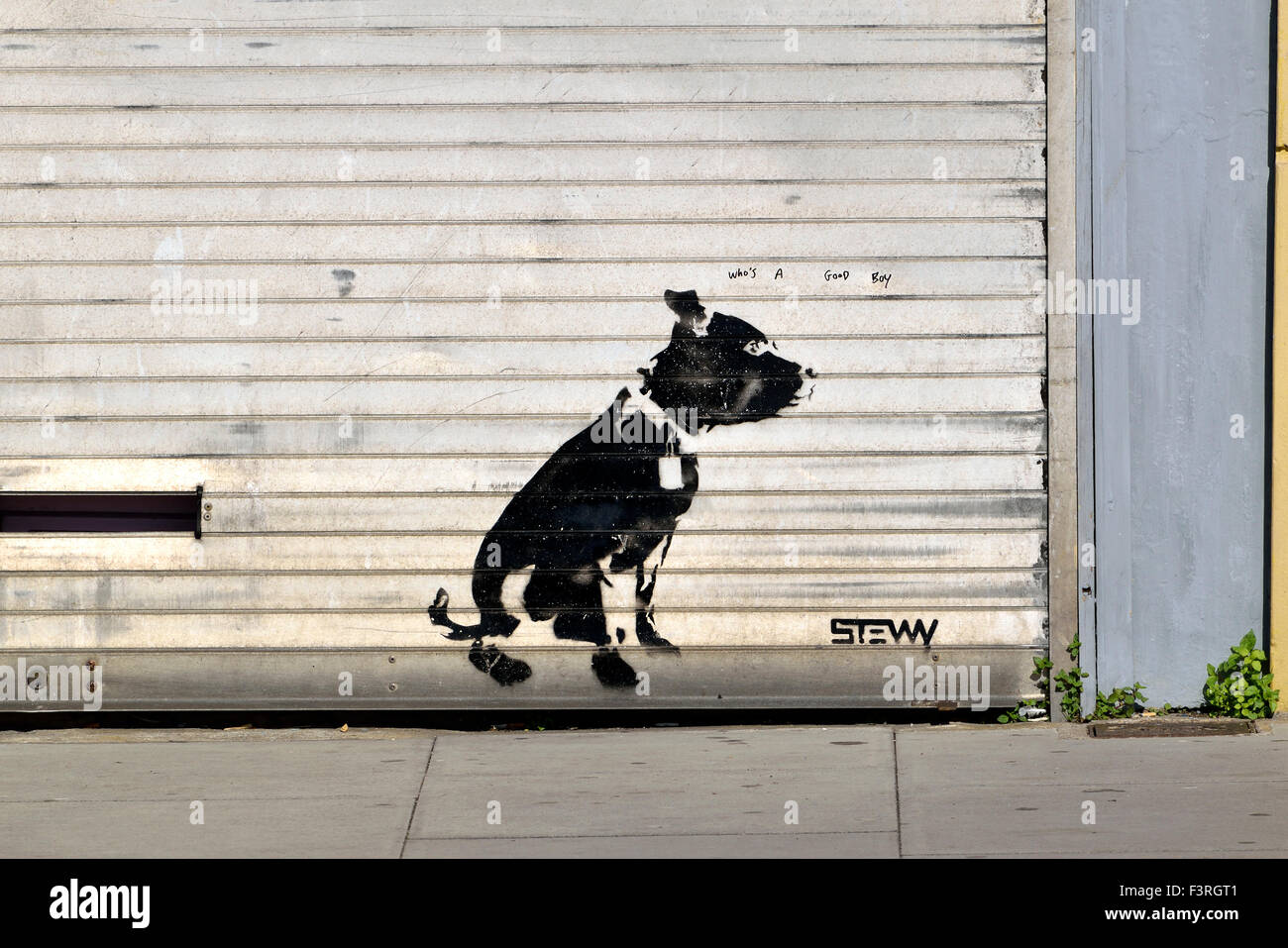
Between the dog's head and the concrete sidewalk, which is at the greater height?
the dog's head

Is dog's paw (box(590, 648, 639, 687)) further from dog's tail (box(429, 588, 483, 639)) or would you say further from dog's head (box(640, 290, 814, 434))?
dog's head (box(640, 290, 814, 434))

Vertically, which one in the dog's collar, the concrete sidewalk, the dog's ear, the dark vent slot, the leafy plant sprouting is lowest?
the concrete sidewalk

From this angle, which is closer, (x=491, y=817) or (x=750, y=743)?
(x=491, y=817)

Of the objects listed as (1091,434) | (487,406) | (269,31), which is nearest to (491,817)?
(487,406)

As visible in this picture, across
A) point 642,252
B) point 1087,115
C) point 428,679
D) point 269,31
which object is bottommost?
point 428,679

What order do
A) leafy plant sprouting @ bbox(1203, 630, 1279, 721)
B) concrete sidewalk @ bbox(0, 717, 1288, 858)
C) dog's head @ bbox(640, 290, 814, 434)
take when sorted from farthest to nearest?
dog's head @ bbox(640, 290, 814, 434) < leafy plant sprouting @ bbox(1203, 630, 1279, 721) < concrete sidewalk @ bbox(0, 717, 1288, 858)

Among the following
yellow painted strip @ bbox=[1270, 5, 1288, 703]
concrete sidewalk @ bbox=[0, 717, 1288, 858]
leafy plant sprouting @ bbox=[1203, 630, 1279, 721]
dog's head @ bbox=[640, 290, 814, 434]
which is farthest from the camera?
dog's head @ bbox=[640, 290, 814, 434]

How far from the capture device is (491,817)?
5523 millimetres

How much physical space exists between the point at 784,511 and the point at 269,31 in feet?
10.8

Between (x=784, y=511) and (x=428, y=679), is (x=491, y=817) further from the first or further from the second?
(x=784, y=511)

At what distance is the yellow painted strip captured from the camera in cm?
650

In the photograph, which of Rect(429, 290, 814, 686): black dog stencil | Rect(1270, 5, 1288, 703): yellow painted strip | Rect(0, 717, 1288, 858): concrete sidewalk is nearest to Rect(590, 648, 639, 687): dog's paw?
Rect(429, 290, 814, 686): black dog stencil

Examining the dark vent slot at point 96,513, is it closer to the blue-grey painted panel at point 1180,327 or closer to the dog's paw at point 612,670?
the dog's paw at point 612,670
